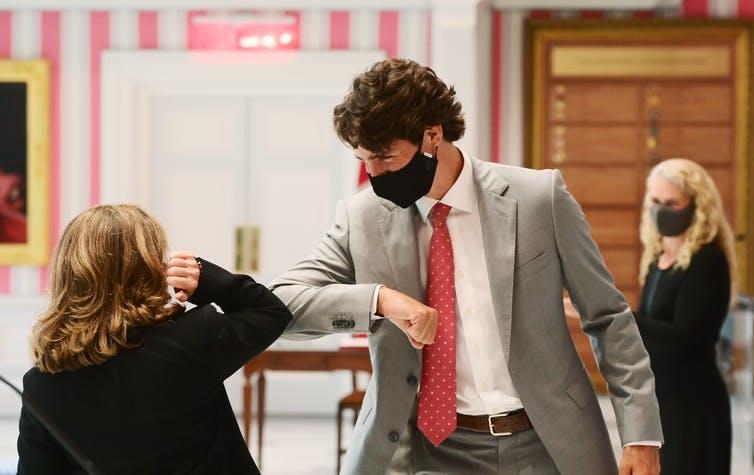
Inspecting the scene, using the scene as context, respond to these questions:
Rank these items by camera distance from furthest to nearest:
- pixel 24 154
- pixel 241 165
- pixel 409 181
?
pixel 241 165, pixel 24 154, pixel 409 181

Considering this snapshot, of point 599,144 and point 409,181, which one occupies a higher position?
point 599,144

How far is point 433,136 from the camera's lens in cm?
179

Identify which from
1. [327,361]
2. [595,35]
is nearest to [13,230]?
[327,361]

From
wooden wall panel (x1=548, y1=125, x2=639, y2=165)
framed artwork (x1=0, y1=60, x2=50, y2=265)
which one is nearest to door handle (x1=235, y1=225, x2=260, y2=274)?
framed artwork (x1=0, y1=60, x2=50, y2=265)

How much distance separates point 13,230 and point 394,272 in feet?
18.6

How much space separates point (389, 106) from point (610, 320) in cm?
54

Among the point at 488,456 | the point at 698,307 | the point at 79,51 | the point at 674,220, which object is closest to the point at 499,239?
the point at 488,456

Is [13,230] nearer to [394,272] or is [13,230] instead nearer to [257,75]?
[257,75]

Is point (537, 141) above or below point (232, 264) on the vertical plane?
above

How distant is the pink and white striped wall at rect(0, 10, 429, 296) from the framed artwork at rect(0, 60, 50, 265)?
2.9 inches

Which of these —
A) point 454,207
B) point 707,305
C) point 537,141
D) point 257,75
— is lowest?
point 707,305

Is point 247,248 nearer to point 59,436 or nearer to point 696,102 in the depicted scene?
point 696,102

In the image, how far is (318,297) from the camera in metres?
1.76

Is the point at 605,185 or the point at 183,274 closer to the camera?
the point at 183,274
